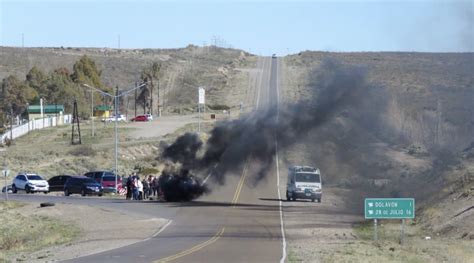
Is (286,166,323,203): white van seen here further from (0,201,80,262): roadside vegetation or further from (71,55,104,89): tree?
(71,55,104,89): tree

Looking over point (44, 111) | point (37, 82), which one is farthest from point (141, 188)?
point (37, 82)

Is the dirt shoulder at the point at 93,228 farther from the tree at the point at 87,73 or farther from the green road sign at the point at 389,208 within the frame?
the tree at the point at 87,73

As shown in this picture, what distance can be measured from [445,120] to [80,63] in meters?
94.2

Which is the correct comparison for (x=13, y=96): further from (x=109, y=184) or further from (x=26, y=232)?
(x=26, y=232)

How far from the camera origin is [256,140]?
2559 inches

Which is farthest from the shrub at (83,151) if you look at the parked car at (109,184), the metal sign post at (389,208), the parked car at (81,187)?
the metal sign post at (389,208)

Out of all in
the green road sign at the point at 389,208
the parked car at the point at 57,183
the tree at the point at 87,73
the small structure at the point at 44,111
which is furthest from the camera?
the tree at the point at 87,73

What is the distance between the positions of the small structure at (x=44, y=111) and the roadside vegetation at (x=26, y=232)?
81.6 metres

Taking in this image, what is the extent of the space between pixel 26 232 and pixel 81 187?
22.1 m

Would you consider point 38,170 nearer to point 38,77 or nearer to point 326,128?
point 326,128

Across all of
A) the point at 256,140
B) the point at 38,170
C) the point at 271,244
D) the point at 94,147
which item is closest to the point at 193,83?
the point at 94,147

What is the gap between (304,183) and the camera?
63.3 metres

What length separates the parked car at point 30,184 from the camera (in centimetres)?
7325

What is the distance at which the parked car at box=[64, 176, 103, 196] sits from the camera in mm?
70500
